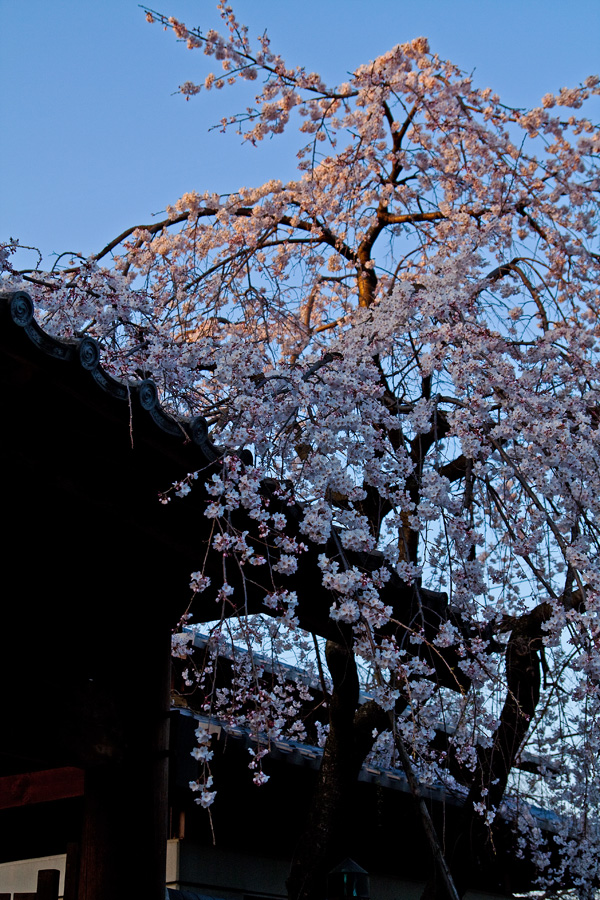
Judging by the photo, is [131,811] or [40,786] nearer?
[131,811]

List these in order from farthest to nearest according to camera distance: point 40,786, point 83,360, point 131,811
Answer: point 40,786 → point 131,811 → point 83,360

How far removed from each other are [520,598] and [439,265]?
6.65ft

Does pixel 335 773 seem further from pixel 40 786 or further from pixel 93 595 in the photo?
pixel 93 595

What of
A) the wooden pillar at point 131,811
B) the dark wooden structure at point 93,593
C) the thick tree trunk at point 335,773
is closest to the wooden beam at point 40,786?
the dark wooden structure at point 93,593

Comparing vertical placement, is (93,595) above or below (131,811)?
above

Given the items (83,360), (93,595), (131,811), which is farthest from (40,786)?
(83,360)

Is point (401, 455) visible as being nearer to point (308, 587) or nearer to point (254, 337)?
point (308, 587)

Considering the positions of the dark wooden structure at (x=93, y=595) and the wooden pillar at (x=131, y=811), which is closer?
the dark wooden structure at (x=93, y=595)

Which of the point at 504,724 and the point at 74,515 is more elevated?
the point at 74,515

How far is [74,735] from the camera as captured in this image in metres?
2.66

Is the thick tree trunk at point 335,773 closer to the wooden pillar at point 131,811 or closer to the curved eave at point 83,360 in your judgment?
the wooden pillar at point 131,811

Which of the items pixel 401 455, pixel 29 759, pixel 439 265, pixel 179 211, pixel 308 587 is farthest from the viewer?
pixel 179 211

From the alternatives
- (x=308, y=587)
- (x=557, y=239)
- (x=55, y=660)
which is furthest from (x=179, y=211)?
(x=55, y=660)

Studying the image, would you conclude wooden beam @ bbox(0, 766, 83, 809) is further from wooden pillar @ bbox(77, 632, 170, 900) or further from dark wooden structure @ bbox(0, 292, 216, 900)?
wooden pillar @ bbox(77, 632, 170, 900)
